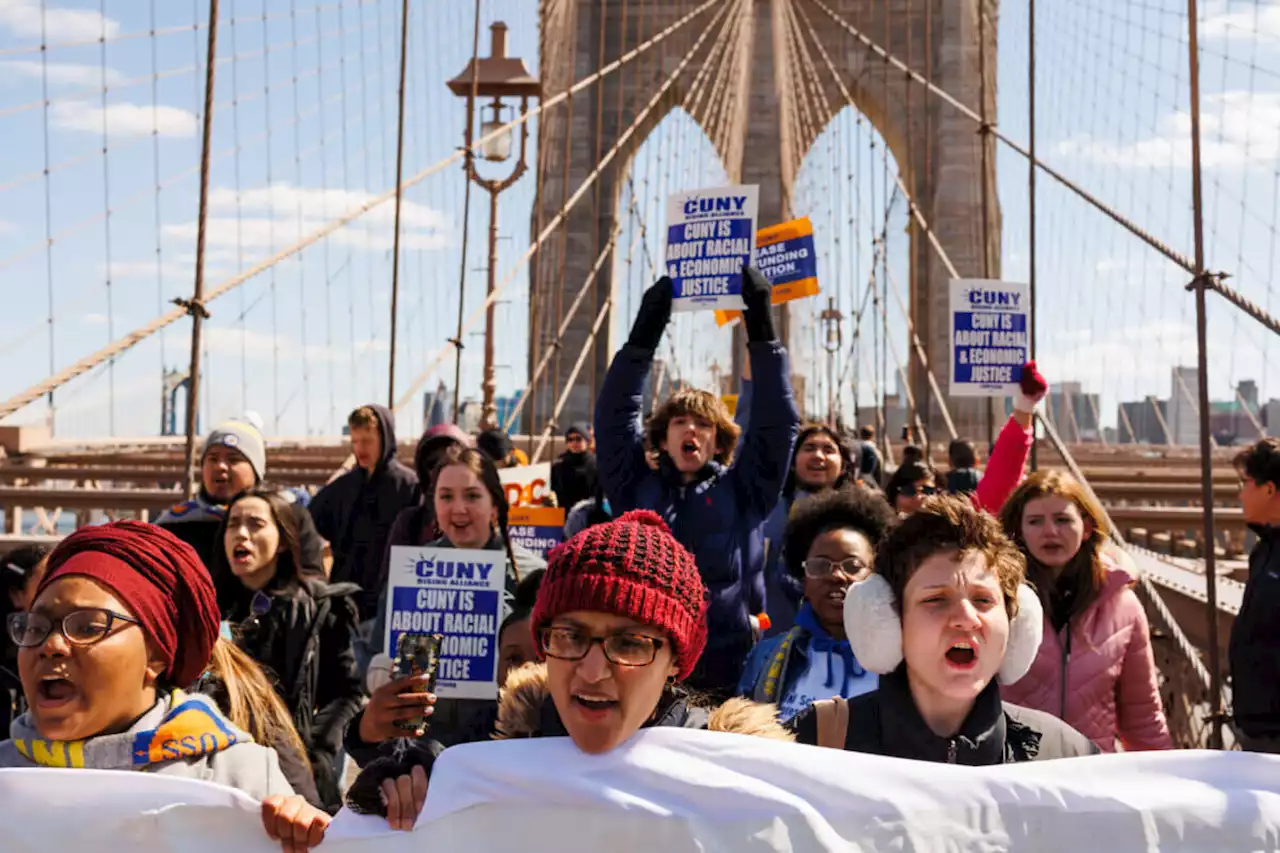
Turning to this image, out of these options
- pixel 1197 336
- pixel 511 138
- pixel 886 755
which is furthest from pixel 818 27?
pixel 886 755

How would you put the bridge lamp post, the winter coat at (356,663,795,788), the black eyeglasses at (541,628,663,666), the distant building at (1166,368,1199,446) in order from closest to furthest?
the black eyeglasses at (541,628,663,666) < the winter coat at (356,663,795,788) < the bridge lamp post < the distant building at (1166,368,1199,446)

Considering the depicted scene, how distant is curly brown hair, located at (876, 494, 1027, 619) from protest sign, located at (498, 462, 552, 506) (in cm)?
444

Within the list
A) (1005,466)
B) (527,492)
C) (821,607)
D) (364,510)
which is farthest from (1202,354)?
(527,492)

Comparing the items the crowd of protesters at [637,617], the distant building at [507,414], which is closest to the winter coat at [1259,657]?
the crowd of protesters at [637,617]

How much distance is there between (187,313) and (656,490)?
1.39 m

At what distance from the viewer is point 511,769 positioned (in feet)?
4.90

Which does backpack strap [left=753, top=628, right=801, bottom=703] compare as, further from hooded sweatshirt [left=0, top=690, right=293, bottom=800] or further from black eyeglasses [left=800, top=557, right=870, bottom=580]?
hooded sweatshirt [left=0, top=690, right=293, bottom=800]

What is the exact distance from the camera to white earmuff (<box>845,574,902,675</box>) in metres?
1.71

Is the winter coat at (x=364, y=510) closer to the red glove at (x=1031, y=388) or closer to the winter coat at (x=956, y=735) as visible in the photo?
the red glove at (x=1031, y=388)

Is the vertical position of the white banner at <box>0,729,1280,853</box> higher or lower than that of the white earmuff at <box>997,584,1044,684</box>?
lower

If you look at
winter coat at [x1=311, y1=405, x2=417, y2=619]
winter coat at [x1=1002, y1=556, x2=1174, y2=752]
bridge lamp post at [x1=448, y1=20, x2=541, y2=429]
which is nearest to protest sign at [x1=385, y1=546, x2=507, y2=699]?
winter coat at [x1=1002, y1=556, x2=1174, y2=752]

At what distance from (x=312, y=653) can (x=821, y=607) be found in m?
0.97

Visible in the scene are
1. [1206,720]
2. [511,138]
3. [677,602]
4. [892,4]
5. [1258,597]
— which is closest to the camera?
[677,602]

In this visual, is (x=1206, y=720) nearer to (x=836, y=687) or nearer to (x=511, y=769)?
(x=836, y=687)
